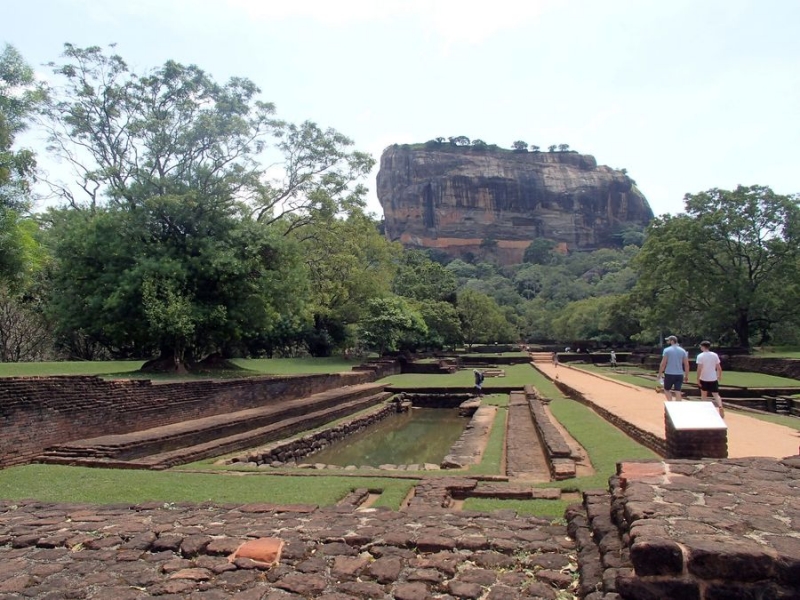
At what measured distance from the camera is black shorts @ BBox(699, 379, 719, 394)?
912cm

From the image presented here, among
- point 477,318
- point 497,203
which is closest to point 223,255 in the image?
point 477,318

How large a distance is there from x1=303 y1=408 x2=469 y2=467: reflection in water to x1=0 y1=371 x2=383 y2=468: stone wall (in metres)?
2.74

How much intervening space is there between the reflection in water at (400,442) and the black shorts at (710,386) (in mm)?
5635

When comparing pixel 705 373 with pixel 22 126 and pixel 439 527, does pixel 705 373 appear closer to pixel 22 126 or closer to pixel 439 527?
pixel 439 527

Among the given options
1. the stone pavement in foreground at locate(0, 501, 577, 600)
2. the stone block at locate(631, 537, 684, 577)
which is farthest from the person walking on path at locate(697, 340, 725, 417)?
the stone block at locate(631, 537, 684, 577)

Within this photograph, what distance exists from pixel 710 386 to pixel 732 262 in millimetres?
23389

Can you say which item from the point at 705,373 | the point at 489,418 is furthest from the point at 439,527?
the point at 489,418

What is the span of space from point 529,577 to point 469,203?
131 m

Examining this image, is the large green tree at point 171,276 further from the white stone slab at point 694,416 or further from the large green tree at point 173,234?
the white stone slab at point 694,416

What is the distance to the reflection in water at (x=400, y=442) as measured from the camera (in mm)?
13266

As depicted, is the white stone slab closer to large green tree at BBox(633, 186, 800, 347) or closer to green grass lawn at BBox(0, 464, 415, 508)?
green grass lawn at BBox(0, 464, 415, 508)

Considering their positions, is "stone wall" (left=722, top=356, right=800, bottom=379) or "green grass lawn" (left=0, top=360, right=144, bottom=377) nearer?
"green grass lawn" (left=0, top=360, right=144, bottom=377)

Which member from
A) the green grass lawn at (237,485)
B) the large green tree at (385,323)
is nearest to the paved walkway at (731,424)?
the green grass lawn at (237,485)

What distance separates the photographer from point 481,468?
9.10 metres
